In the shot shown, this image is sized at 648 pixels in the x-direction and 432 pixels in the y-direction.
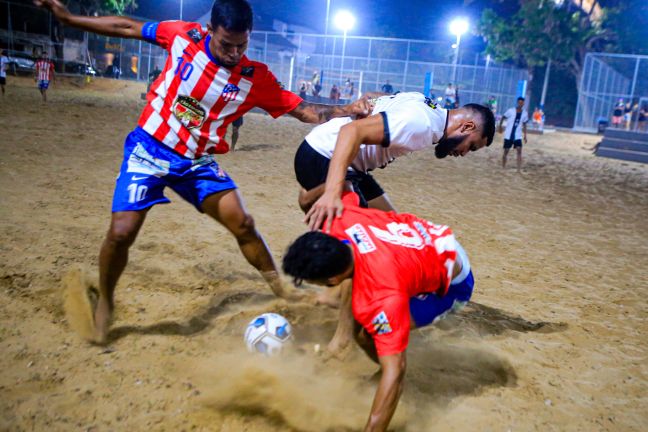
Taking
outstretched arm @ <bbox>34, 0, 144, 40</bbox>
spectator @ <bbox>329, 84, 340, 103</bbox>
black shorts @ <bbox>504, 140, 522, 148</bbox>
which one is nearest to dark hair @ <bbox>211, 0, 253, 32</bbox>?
outstretched arm @ <bbox>34, 0, 144, 40</bbox>

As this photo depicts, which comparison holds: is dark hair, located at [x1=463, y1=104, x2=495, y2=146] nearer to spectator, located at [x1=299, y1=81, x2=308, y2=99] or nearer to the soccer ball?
the soccer ball

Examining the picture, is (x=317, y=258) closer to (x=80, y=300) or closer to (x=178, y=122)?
(x=178, y=122)

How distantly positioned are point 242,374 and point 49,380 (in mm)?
1059

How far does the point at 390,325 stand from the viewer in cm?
236

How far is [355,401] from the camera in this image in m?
3.06

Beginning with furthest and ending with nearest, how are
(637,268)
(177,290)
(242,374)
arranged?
(637,268) < (177,290) < (242,374)

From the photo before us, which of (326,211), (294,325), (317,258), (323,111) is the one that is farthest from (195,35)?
(294,325)

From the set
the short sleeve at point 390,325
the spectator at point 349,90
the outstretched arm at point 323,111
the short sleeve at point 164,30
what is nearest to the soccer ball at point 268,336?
the short sleeve at point 390,325

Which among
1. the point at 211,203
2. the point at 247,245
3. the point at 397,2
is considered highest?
the point at 397,2

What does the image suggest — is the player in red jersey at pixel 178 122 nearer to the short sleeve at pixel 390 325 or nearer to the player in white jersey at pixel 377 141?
the player in white jersey at pixel 377 141

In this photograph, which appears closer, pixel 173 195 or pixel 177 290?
pixel 177 290

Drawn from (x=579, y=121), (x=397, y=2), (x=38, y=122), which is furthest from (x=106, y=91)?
(x=397, y=2)

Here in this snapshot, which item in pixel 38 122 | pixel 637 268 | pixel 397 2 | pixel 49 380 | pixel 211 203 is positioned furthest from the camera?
pixel 397 2

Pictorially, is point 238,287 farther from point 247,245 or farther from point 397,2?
point 397,2
